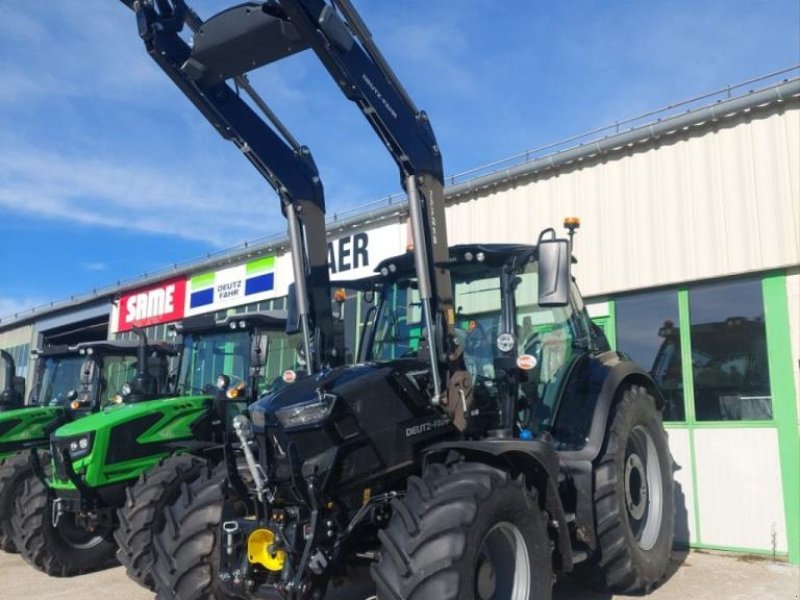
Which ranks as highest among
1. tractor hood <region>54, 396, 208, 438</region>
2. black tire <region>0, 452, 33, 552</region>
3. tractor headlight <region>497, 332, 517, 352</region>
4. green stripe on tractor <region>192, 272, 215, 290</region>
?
green stripe on tractor <region>192, 272, 215, 290</region>

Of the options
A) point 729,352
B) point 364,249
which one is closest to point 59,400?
point 364,249

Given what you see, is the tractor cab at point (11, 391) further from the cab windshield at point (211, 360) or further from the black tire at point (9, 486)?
the cab windshield at point (211, 360)

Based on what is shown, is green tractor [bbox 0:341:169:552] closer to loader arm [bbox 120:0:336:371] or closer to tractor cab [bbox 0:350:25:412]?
tractor cab [bbox 0:350:25:412]

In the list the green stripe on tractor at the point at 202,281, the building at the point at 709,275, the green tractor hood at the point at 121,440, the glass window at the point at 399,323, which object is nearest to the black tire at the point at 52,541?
the green tractor hood at the point at 121,440

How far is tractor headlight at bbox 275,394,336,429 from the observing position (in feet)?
14.4

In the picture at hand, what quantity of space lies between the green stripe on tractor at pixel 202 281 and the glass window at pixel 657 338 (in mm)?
9171

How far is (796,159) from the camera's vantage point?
730 cm

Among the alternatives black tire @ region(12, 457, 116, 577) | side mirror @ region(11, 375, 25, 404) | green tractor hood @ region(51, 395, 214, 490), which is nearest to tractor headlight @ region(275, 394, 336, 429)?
green tractor hood @ region(51, 395, 214, 490)

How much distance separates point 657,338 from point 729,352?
2.67 ft

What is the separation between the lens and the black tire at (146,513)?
244 inches

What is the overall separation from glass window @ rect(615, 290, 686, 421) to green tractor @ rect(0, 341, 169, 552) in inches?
230

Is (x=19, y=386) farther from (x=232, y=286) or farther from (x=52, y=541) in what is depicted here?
(x=52, y=541)

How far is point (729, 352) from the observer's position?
Result: 771 cm

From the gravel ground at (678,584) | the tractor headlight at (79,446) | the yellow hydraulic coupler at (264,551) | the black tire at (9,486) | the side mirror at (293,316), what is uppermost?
the side mirror at (293,316)
